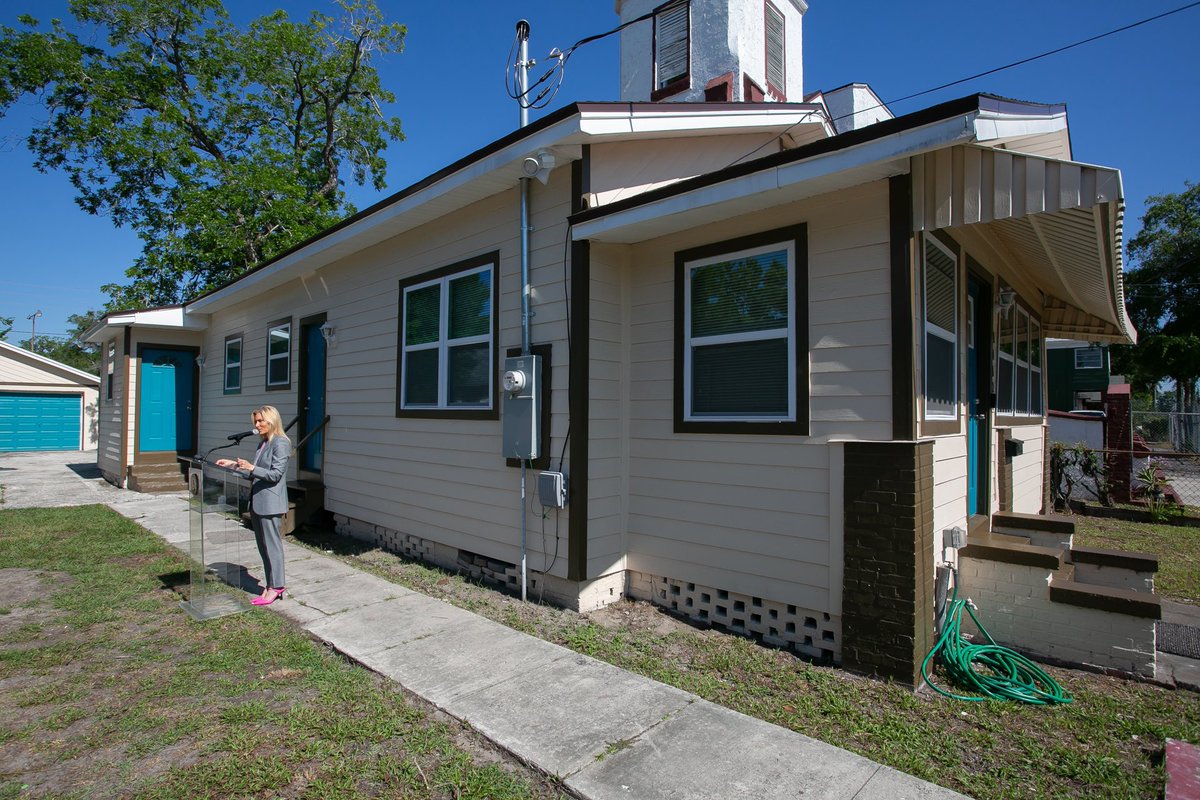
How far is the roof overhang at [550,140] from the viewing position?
481 cm

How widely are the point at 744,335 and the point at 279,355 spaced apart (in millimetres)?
7907

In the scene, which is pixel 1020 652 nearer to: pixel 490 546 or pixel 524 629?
pixel 524 629

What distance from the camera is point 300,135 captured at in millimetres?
23625

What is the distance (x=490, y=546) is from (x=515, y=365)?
1689 millimetres

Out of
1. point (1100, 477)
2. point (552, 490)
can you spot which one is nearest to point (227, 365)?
point (552, 490)

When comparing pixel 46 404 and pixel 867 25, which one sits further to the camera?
pixel 46 404

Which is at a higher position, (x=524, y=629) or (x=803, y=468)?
(x=803, y=468)

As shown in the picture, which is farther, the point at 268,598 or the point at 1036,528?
the point at 1036,528

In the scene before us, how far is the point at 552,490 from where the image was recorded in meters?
4.95

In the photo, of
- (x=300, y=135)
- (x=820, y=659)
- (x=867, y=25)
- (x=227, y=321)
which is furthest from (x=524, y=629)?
(x=300, y=135)

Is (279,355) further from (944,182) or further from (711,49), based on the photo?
(944,182)

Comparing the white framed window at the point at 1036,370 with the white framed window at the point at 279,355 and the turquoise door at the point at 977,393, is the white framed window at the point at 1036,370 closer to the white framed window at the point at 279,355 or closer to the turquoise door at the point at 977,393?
the turquoise door at the point at 977,393

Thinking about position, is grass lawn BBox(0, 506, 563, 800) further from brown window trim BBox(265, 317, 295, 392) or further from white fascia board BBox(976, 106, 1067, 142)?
brown window trim BBox(265, 317, 295, 392)

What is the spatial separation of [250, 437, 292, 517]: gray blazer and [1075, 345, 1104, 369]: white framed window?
33804 mm
